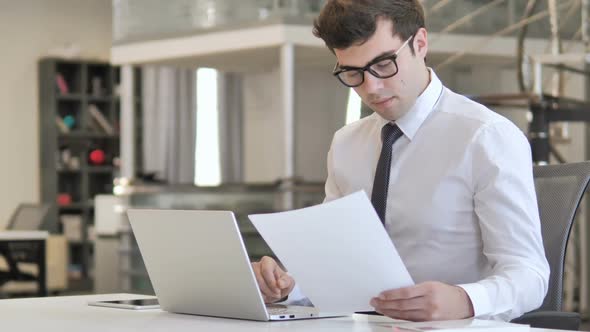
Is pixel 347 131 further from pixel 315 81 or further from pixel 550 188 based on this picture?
pixel 315 81

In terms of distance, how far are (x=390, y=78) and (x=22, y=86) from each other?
30.6 ft

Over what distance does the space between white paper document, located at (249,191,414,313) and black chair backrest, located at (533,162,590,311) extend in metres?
0.59

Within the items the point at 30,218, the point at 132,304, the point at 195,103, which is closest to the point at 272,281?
the point at 132,304

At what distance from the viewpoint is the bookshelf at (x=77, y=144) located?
10781 mm

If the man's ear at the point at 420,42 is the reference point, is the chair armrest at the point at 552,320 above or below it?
below

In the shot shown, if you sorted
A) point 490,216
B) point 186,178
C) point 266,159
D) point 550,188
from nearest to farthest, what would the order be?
point 490,216 → point 550,188 → point 266,159 → point 186,178

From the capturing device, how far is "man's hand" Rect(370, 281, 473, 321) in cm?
171

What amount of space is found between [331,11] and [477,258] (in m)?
0.56

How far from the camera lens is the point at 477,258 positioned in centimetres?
214

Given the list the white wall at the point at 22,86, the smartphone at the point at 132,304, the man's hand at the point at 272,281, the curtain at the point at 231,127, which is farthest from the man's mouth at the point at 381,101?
the white wall at the point at 22,86

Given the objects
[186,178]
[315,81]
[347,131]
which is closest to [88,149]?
[186,178]

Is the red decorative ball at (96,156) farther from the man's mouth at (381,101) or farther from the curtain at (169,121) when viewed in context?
the man's mouth at (381,101)

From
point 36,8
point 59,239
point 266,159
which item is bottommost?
point 59,239

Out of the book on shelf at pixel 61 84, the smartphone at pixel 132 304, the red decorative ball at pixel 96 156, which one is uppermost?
the book on shelf at pixel 61 84
